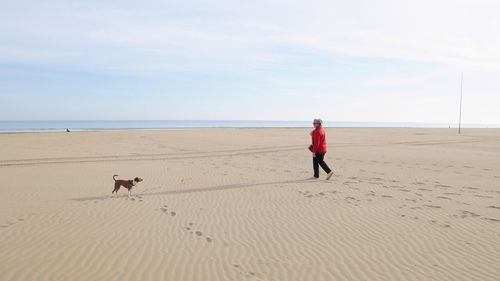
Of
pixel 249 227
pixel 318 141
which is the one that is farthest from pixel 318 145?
pixel 249 227

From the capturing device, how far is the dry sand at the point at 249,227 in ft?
17.6

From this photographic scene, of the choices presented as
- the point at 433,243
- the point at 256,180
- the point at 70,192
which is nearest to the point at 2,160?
the point at 70,192

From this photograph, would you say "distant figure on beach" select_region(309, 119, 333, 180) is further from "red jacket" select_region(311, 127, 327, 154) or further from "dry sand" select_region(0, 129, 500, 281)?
"dry sand" select_region(0, 129, 500, 281)

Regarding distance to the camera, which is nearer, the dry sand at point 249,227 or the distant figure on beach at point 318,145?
the dry sand at point 249,227

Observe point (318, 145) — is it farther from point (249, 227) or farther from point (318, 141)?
point (249, 227)

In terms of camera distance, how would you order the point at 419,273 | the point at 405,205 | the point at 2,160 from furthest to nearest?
the point at 2,160
the point at 405,205
the point at 419,273

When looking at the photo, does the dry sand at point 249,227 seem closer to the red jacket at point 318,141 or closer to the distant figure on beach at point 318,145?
the distant figure on beach at point 318,145

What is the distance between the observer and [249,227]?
7363mm

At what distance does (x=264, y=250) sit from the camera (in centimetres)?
606

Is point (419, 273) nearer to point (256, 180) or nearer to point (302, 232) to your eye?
point (302, 232)

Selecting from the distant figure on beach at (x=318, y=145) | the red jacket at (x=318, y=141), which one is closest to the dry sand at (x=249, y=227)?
the distant figure on beach at (x=318, y=145)

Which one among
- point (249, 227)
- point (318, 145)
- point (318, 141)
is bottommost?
point (249, 227)

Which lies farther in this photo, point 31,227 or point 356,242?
point 31,227

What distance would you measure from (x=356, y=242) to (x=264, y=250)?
5.12 ft
